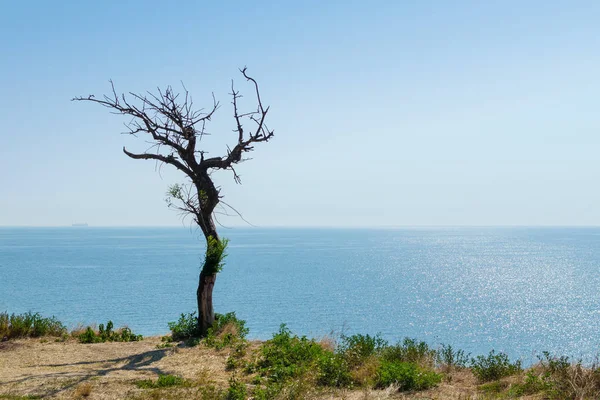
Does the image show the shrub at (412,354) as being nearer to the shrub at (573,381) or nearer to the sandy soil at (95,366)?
the shrub at (573,381)

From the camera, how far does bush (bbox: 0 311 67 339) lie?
1839 centimetres

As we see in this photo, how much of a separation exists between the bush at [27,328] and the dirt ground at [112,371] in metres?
0.73

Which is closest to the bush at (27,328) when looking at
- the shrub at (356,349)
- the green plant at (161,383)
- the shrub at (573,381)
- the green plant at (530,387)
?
the green plant at (161,383)

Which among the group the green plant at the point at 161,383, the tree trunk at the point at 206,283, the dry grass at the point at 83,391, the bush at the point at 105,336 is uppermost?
the tree trunk at the point at 206,283

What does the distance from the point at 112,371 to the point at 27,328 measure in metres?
7.24

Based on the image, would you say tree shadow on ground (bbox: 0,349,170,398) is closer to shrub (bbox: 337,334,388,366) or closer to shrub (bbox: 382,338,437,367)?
shrub (bbox: 337,334,388,366)

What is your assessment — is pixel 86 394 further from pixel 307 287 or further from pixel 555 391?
pixel 307 287

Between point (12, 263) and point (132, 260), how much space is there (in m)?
28.3

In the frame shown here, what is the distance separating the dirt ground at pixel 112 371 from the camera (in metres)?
10.9

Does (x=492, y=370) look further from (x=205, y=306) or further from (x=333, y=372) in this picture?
(x=205, y=306)

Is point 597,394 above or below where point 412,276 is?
above

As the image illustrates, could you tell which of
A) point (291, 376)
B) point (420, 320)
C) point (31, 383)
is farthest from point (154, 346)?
point (420, 320)

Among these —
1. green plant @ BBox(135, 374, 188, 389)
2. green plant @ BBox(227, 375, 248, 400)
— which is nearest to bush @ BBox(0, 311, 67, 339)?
green plant @ BBox(135, 374, 188, 389)

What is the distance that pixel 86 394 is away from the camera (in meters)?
10.7
